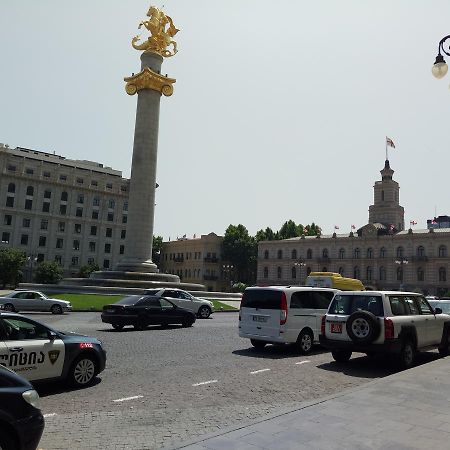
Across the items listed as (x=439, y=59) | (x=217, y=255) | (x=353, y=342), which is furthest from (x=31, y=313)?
(x=217, y=255)

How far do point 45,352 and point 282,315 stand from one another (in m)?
7.69

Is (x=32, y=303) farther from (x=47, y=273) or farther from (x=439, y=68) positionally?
(x=47, y=273)

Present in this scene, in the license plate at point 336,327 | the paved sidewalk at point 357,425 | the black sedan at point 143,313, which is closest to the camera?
the paved sidewalk at point 357,425

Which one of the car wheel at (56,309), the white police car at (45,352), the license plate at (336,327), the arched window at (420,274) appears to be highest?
the arched window at (420,274)

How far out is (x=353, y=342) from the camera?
40.2 feet

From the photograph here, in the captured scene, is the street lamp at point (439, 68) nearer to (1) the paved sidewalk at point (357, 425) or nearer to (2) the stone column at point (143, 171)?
(1) the paved sidewalk at point (357, 425)

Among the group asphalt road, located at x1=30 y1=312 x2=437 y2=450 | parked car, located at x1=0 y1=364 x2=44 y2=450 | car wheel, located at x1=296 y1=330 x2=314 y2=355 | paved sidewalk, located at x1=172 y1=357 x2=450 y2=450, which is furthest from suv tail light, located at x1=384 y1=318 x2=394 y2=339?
parked car, located at x1=0 y1=364 x2=44 y2=450

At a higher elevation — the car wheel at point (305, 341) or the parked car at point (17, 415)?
the parked car at point (17, 415)

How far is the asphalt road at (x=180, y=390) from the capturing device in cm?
660

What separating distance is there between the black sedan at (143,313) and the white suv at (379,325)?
9.36m

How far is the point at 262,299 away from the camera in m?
15.0

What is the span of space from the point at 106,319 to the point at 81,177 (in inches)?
3068

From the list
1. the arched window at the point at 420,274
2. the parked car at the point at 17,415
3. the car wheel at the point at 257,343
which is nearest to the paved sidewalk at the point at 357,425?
the parked car at the point at 17,415

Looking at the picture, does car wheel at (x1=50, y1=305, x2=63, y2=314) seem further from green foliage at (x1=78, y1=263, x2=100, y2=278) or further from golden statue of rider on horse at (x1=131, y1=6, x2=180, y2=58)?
green foliage at (x1=78, y1=263, x2=100, y2=278)
